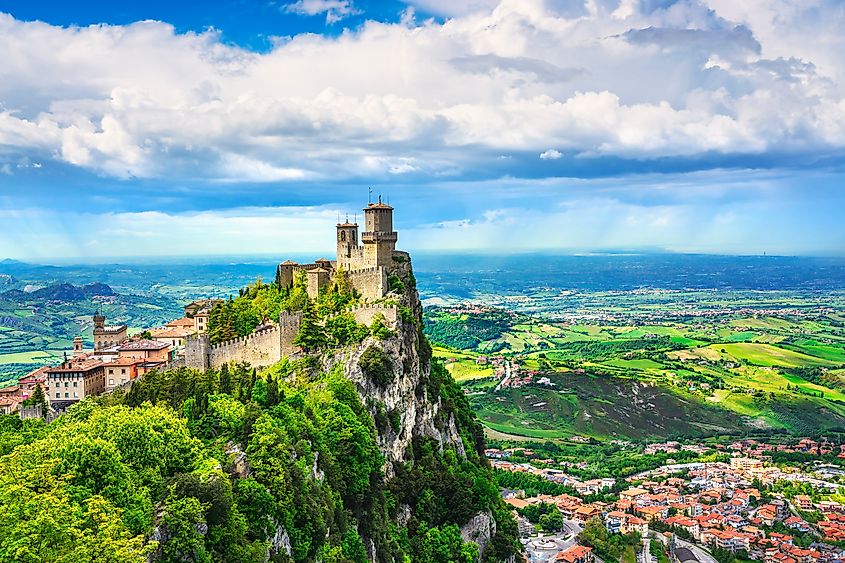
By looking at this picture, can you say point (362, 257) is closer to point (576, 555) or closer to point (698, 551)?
point (576, 555)

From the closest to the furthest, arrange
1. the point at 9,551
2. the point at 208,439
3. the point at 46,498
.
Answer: the point at 9,551 → the point at 46,498 → the point at 208,439

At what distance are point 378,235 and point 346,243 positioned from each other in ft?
8.62

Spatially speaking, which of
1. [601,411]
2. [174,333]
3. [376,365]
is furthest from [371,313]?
[601,411]

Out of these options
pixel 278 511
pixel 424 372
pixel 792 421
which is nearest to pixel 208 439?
pixel 278 511

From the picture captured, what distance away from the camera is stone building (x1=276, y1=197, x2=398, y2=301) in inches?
2222

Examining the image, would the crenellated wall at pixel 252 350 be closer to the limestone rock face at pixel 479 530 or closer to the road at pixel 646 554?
the limestone rock face at pixel 479 530

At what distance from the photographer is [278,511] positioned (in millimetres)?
29875

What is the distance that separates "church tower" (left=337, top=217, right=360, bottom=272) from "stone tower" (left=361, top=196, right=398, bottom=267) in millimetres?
997

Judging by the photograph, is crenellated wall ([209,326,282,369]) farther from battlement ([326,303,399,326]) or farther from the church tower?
the church tower

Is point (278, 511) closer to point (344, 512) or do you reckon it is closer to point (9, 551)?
point (344, 512)

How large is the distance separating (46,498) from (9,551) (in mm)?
2182

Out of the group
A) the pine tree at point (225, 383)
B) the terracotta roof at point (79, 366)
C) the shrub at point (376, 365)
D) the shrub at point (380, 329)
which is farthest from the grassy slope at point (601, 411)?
the pine tree at point (225, 383)

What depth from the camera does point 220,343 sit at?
5119 centimetres

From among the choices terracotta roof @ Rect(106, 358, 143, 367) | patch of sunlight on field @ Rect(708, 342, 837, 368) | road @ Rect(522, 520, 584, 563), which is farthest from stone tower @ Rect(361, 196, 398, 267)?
patch of sunlight on field @ Rect(708, 342, 837, 368)
